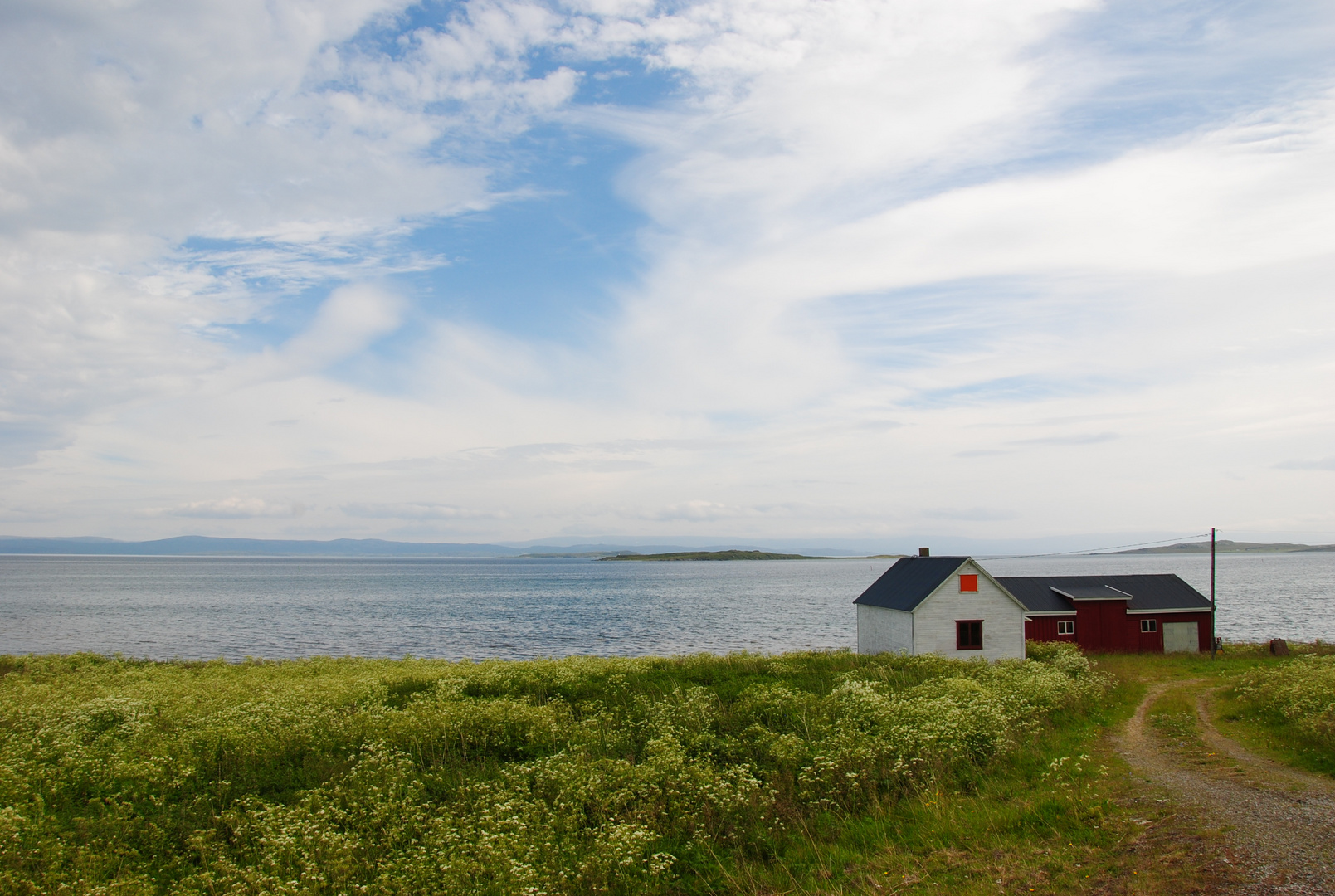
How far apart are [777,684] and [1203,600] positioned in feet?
103

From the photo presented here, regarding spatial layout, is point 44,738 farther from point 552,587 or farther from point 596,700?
point 552,587

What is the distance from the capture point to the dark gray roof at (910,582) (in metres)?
35.5

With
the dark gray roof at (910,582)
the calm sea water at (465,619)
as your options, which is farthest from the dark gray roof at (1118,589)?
the calm sea water at (465,619)

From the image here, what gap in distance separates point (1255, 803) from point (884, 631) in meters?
25.6

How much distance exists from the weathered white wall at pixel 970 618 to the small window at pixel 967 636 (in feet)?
0.52

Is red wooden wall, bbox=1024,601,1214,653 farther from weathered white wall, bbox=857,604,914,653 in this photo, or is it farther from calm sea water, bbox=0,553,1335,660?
calm sea water, bbox=0,553,1335,660

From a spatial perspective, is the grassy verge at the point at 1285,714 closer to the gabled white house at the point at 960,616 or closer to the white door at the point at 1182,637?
the gabled white house at the point at 960,616

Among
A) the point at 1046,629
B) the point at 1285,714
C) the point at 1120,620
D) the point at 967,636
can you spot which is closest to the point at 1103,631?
the point at 1120,620

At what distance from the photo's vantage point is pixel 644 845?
11.9m

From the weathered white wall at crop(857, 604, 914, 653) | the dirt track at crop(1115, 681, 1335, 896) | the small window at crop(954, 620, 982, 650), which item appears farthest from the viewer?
the weathered white wall at crop(857, 604, 914, 653)

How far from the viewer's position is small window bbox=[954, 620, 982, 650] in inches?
1377

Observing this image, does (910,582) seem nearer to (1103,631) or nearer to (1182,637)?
(1103,631)

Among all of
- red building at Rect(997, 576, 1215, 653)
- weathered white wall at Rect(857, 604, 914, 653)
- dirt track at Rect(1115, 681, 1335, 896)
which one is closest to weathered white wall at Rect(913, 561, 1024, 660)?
weathered white wall at Rect(857, 604, 914, 653)

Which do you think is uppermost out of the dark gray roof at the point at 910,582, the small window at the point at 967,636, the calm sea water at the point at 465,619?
the dark gray roof at the point at 910,582
